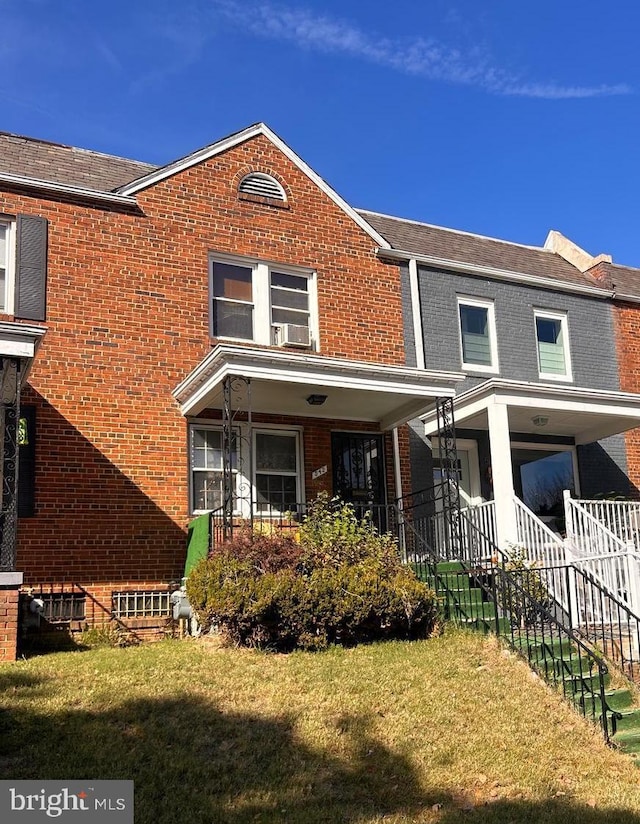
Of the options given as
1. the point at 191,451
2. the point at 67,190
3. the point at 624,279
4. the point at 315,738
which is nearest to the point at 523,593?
the point at 315,738

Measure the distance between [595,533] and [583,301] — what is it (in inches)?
273

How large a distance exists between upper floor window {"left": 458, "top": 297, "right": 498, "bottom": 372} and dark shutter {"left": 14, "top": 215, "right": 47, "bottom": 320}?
7383mm

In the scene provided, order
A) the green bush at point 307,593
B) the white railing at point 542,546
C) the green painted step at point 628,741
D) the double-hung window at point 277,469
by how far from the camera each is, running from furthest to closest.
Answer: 1. the double-hung window at point 277,469
2. the white railing at point 542,546
3. the green bush at point 307,593
4. the green painted step at point 628,741

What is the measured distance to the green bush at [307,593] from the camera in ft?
31.7

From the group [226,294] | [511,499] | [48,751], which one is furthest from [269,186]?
[48,751]

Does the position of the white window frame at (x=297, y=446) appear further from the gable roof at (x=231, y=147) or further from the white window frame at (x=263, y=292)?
the gable roof at (x=231, y=147)

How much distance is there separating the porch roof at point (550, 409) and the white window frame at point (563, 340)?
124 cm

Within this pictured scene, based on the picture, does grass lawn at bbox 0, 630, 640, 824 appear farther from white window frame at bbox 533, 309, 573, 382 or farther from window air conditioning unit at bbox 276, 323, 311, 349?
white window frame at bbox 533, 309, 573, 382

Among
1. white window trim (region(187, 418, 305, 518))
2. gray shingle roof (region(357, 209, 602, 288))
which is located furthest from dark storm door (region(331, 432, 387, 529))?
gray shingle roof (region(357, 209, 602, 288))

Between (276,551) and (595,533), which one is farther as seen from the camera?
(595,533)

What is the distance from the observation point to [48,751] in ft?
21.3

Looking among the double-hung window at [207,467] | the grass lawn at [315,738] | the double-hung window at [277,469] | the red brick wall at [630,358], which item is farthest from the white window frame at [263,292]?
the red brick wall at [630,358]

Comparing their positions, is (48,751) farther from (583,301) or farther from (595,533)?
(583,301)

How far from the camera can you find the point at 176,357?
13172 mm
